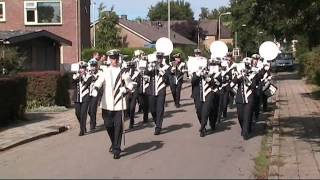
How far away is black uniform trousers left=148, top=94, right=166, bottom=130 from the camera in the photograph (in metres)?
14.7

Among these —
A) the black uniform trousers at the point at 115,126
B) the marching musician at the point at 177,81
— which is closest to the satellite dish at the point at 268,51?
the marching musician at the point at 177,81

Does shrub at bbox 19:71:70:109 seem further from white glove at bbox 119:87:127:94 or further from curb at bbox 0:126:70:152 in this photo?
white glove at bbox 119:87:127:94

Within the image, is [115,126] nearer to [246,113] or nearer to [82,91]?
[246,113]

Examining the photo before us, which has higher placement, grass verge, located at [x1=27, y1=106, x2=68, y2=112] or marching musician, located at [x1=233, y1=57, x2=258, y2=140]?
marching musician, located at [x1=233, y1=57, x2=258, y2=140]

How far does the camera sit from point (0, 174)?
32.9 feet

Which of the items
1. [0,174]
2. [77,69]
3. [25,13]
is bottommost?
[0,174]

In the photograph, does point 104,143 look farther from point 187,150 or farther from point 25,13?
point 25,13

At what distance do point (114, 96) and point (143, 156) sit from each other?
3.88 feet

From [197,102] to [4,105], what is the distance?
5.04m

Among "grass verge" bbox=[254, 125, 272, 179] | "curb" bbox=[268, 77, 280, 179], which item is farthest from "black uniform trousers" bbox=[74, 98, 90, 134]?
"curb" bbox=[268, 77, 280, 179]

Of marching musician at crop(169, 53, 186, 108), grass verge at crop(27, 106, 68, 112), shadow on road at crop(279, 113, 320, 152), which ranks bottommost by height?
shadow on road at crop(279, 113, 320, 152)

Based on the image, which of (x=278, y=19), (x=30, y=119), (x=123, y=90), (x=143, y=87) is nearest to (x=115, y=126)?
(x=123, y=90)

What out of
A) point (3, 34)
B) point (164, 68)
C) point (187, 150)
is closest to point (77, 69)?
point (164, 68)

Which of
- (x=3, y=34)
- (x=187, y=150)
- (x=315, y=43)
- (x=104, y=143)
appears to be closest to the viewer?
(x=187, y=150)
